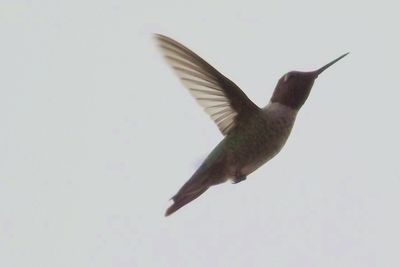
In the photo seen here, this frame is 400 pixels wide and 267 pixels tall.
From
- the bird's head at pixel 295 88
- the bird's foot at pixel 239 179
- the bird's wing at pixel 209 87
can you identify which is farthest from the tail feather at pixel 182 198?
the bird's head at pixel 295 88

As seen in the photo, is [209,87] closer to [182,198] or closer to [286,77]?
[286,77]

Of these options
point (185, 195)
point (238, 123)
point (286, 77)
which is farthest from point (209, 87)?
point (185, 195)

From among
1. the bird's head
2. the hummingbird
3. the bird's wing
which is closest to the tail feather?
the hummingbird

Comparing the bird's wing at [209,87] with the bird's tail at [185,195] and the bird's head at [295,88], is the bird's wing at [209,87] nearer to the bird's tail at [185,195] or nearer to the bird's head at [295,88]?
the bird's head at [295,88]

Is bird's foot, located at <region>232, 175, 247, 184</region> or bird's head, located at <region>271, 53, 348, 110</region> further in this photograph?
bird's foot, located at <region>232, 175, 247, 184</region>

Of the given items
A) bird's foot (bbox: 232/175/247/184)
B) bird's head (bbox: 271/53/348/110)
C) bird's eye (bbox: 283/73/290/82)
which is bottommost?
bird's foot (bbox: 232/175/247/184)

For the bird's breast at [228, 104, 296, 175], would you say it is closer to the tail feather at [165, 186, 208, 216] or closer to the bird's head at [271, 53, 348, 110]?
the bird's head at [271, 53, 348, 110]

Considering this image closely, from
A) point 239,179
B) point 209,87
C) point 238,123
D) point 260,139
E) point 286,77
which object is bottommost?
point 239,179
